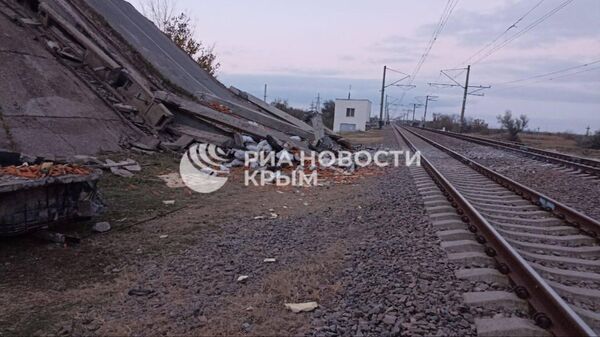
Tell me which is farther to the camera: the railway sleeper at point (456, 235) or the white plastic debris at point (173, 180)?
the white plastic debris at point (173, 180)

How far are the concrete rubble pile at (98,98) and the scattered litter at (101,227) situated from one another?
3.61 m

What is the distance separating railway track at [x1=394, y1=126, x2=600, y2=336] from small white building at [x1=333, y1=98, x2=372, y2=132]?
68.9 metres

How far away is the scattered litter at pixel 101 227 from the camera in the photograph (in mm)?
6684

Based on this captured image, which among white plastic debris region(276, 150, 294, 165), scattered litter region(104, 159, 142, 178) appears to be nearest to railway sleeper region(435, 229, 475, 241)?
scattered litter region(104, 159, 142, 178)

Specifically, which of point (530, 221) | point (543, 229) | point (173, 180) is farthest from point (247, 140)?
point (543, 229)

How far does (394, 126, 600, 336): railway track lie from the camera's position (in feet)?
12.6

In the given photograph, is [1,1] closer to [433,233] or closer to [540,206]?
[433,233]

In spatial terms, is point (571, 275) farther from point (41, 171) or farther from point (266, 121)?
point (266, 121)

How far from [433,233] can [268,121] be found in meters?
11.9

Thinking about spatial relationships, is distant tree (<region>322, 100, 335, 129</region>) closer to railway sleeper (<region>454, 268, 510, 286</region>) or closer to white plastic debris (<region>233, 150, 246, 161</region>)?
white plastic debris (<region>233, 150, 246, 161</region>)

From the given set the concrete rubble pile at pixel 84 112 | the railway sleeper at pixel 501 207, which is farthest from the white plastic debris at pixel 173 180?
the railway sleeper at pixel 501 207

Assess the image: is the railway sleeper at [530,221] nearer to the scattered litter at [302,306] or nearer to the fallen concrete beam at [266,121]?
the scattered litter at [302,306]

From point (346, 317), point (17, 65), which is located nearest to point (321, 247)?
point (346, 317)

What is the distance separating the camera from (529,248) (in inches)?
237
